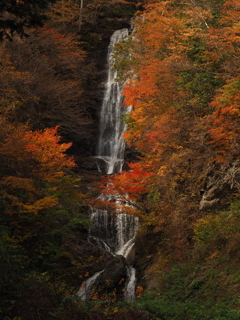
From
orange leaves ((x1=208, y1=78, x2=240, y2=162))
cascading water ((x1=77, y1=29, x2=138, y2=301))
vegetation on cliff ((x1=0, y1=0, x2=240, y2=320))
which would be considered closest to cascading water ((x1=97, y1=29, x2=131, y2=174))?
cascading water ((x1=77, y1=29, x2=138, y2=301))

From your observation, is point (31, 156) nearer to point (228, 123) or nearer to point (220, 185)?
point (220, 185)

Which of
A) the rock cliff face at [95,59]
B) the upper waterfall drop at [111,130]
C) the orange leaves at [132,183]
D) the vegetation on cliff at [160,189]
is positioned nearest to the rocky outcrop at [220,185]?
the vegetation on cliff at [160,189]

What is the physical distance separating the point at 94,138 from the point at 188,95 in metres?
16.7

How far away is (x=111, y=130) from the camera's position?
32594 millimetres

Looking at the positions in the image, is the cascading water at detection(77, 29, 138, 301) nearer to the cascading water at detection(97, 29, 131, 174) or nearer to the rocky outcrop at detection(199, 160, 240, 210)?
the cascading water at detection(97, 29, 131, 174)

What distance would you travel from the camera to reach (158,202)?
56.3 feet

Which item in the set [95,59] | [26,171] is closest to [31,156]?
[26,171]

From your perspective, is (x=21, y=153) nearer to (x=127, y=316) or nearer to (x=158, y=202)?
(x=158, y=202)

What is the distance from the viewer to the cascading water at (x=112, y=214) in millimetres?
18191

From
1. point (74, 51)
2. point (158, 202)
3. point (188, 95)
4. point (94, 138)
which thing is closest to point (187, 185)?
point (158, 202)

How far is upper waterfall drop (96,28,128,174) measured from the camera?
30297mm

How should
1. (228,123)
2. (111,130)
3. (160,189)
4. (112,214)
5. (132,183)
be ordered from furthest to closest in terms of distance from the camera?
1. (111,130)
2. (112,214)
3. (132,183)
4. (160,189)
5. (228,123)

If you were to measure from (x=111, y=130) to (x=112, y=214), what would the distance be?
12987 mm

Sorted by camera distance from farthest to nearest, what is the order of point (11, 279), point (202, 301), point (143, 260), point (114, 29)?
point (114, 29) < point (143, 260) < point (202, 301) < point (11, 279)
